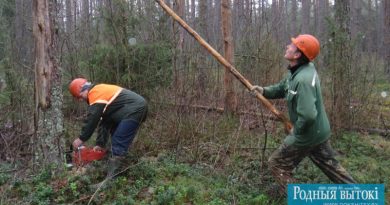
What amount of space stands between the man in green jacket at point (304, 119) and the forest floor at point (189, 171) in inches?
21.6

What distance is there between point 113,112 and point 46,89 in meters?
0.95

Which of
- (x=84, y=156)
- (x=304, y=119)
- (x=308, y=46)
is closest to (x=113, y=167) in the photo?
(x=84, y=156)

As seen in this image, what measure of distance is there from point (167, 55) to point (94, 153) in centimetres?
349

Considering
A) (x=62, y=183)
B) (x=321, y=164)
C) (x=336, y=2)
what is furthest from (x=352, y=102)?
(x=62, y=183)

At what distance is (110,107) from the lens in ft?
20.2

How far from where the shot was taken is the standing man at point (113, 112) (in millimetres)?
5906

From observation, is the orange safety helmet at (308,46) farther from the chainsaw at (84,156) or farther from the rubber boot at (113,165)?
the chainsaw at (84,156)

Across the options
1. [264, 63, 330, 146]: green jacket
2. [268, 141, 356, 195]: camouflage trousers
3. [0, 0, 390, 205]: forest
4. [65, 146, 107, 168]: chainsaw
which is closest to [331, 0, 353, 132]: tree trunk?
[0, 0, 390, 205]: forest

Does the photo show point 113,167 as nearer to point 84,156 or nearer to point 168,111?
point 84,156

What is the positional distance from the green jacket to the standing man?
7.03 ft

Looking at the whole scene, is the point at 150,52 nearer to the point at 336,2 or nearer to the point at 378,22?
the point at 336,2

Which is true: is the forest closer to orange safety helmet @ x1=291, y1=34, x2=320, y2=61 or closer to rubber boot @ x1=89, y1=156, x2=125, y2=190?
rubber boot @ x1=89, y1=156, x2=125, y2=190

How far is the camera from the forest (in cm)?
578

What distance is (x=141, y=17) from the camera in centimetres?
905
